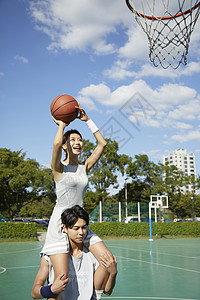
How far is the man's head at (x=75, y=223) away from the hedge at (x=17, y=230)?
49.2ft

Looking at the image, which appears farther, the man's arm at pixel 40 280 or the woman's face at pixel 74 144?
the woman's face at pixel 74 144

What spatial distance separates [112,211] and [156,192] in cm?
1253

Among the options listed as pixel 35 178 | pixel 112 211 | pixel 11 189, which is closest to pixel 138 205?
pixel 112 211

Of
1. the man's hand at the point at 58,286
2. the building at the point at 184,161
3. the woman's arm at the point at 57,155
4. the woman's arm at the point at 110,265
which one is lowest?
the man's hand at the point at 58,286

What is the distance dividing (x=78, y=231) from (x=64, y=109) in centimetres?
129

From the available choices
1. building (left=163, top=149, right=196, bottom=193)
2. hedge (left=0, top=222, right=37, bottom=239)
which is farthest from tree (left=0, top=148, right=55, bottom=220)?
building (left=163, top=149, right=196, bottom=193)

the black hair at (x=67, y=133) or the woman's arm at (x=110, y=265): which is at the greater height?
the black hair at (x=67, y=133)

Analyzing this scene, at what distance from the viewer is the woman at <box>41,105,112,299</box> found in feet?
7.84

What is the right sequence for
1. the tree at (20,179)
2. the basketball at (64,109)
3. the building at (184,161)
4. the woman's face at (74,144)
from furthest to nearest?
the building at (184,161) → the tree at (20,179) → the basketball at (64,109) → the woman's face at (74,144)

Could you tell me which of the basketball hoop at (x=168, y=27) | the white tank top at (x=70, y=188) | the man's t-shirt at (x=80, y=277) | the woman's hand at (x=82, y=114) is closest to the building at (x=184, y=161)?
the basketball hoop at (x=168, y=27)

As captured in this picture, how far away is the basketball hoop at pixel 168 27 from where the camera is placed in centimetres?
616

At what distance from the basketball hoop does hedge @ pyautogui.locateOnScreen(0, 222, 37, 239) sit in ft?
43.0

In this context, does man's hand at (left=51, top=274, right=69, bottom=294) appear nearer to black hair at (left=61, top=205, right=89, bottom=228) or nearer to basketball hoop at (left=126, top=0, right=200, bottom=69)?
black hair at (left=61, top=205, right=89, bottom=228)

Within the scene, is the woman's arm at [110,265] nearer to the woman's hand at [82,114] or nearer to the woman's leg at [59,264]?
the woman's leg at [59,264]
